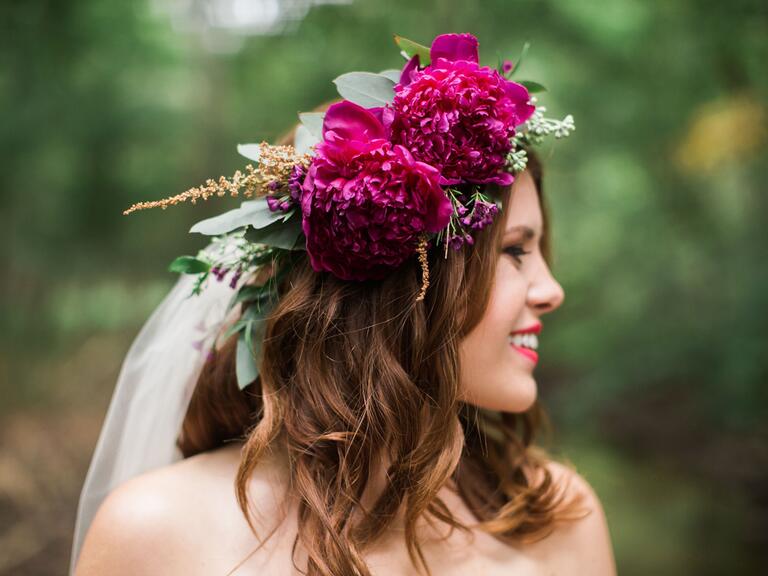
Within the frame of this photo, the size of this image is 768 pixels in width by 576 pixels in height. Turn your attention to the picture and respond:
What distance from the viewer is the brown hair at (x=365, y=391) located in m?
1.11

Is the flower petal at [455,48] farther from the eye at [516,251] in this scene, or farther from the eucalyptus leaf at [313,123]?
the eye at [516,251]

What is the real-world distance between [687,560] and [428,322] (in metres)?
2.47

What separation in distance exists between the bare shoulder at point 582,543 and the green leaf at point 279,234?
31.1 inches

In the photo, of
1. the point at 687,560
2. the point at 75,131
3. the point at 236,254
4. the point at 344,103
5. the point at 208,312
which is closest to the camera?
the point at 344,103

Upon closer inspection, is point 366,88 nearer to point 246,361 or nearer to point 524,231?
point 524,231

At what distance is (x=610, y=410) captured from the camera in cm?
360

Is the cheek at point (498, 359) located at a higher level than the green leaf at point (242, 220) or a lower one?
lower

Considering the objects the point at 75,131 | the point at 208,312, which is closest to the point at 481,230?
the point at 208,312

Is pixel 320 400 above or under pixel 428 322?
under

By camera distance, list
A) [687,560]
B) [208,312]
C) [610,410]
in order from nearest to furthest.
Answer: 1. [208,312]
2. [687,560]
3. [610,410]

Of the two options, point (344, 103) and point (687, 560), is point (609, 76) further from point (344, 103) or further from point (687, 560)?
point (344, 103)

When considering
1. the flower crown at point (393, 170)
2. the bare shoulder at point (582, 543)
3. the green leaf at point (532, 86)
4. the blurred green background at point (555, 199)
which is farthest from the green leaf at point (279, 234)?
the blurred green background at point (555, 199)

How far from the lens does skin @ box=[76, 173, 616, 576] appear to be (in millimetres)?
1118

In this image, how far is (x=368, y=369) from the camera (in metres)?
1.12
